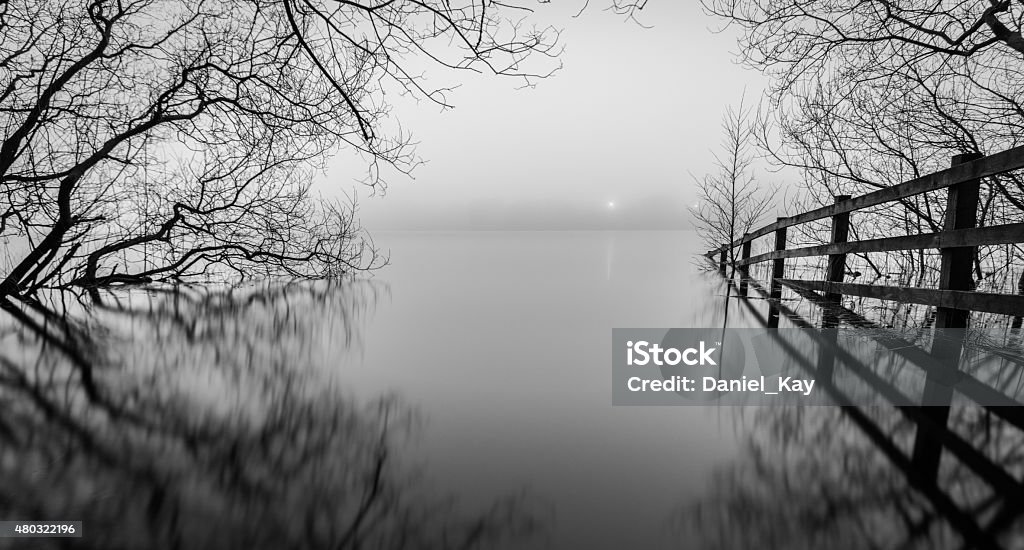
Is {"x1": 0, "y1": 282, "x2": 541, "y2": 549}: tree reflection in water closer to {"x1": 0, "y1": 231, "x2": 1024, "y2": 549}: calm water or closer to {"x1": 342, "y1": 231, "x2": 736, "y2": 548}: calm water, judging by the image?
{"x1": 0, "y1": 231, "x2": 1024, "y2": 549}: calm water

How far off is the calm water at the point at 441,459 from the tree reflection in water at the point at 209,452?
1cm

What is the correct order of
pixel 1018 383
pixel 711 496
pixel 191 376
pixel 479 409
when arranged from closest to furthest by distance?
1. pixel 711 496
2. pixel 479 409
3. pixel 1018 383
4. pixel 191 376

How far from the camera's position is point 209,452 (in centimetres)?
225

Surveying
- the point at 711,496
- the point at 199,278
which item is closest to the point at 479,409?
the point at 711,496

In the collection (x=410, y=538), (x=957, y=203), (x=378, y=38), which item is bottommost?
(x=410, y=538)

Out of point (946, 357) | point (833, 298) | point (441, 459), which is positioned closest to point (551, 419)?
point (441, 459)

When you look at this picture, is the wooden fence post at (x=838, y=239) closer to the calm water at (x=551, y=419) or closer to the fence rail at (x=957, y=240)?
the fence rail at (x=957, y=240)

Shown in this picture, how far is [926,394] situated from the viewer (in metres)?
3.00

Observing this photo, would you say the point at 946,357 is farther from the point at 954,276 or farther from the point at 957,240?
the point at 957,240

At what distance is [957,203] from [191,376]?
5.42 meters

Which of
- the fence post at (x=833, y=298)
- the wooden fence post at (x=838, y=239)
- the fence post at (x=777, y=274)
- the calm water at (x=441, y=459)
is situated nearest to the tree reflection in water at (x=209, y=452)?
the calm water at (x=441, y=459)

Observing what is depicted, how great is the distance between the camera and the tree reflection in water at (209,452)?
168cm

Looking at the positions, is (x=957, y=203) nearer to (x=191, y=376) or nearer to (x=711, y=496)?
(x=711, y=496)

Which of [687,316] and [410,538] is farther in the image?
[687,316]
